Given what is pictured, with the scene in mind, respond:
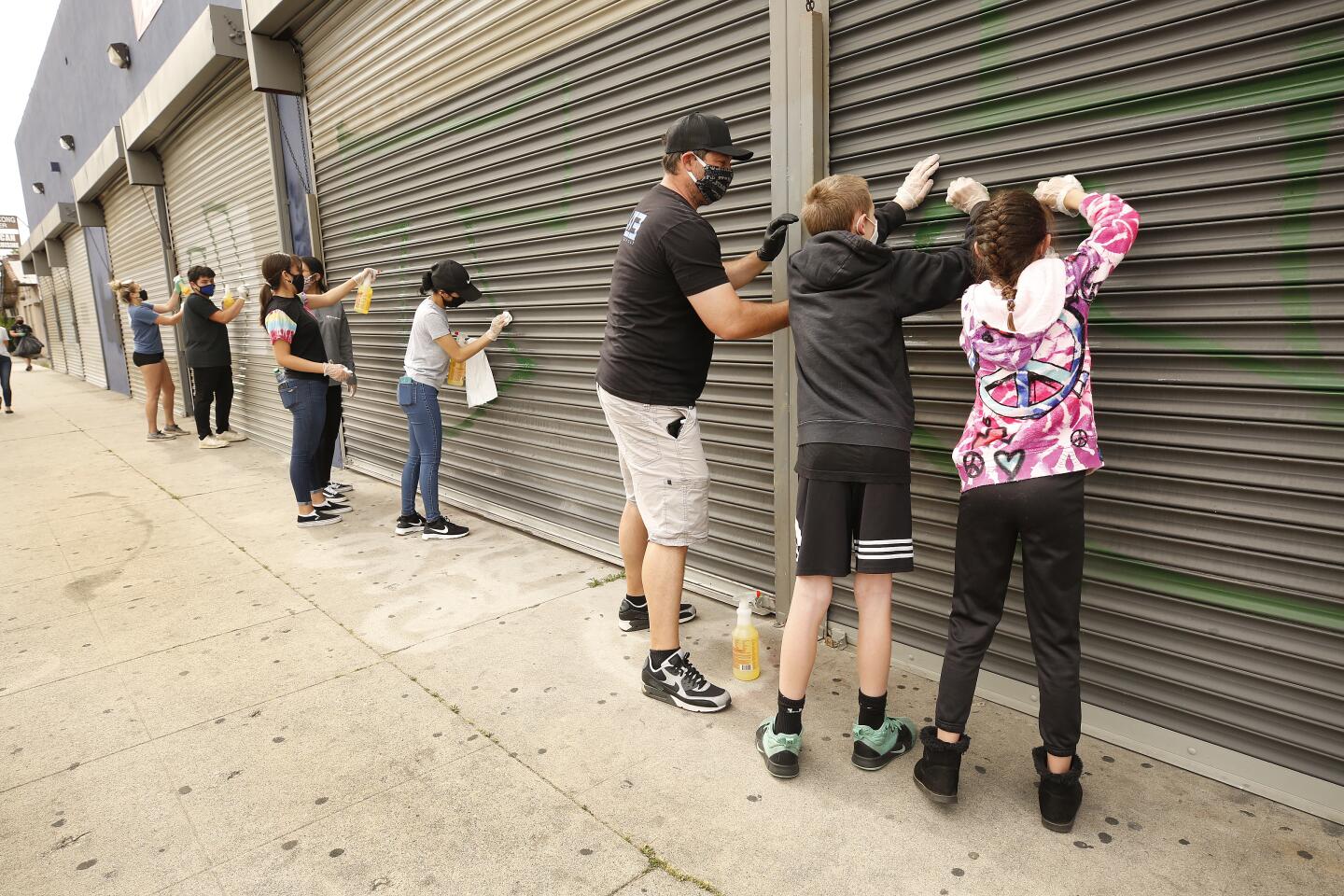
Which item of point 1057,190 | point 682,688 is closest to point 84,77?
point 682,688

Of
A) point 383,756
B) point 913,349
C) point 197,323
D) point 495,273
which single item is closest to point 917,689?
point 913,349

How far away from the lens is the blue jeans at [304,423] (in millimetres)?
5602

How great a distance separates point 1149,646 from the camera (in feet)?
8.21

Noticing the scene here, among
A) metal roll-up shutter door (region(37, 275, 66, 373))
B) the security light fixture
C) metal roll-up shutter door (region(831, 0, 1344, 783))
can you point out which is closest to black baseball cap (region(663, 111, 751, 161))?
metal roll-up shutter door (region(831, 0, 1344, 783))

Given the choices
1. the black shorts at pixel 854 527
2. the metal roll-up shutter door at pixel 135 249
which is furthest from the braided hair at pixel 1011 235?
the metal roll-up shutter door at pixel 135 249

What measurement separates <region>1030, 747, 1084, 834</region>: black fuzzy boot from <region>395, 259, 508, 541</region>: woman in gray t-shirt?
12.7 ft

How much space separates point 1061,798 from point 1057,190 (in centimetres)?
178

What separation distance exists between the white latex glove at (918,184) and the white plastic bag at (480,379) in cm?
316

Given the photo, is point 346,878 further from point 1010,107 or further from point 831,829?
point 1010,107

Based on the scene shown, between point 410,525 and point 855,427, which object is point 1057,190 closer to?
point 855,427

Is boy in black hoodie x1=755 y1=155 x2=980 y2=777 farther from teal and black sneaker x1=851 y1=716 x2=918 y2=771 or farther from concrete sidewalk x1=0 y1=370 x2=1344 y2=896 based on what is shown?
concrete sidewalk x1=0 y1=370 x2=1344 y2=896

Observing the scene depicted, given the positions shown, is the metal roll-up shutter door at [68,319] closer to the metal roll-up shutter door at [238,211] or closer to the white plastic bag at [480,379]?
the metal roll-up shutter door at [238,211]

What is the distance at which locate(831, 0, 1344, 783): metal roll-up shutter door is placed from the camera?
6.94 ft

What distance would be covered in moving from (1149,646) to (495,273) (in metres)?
4.27
